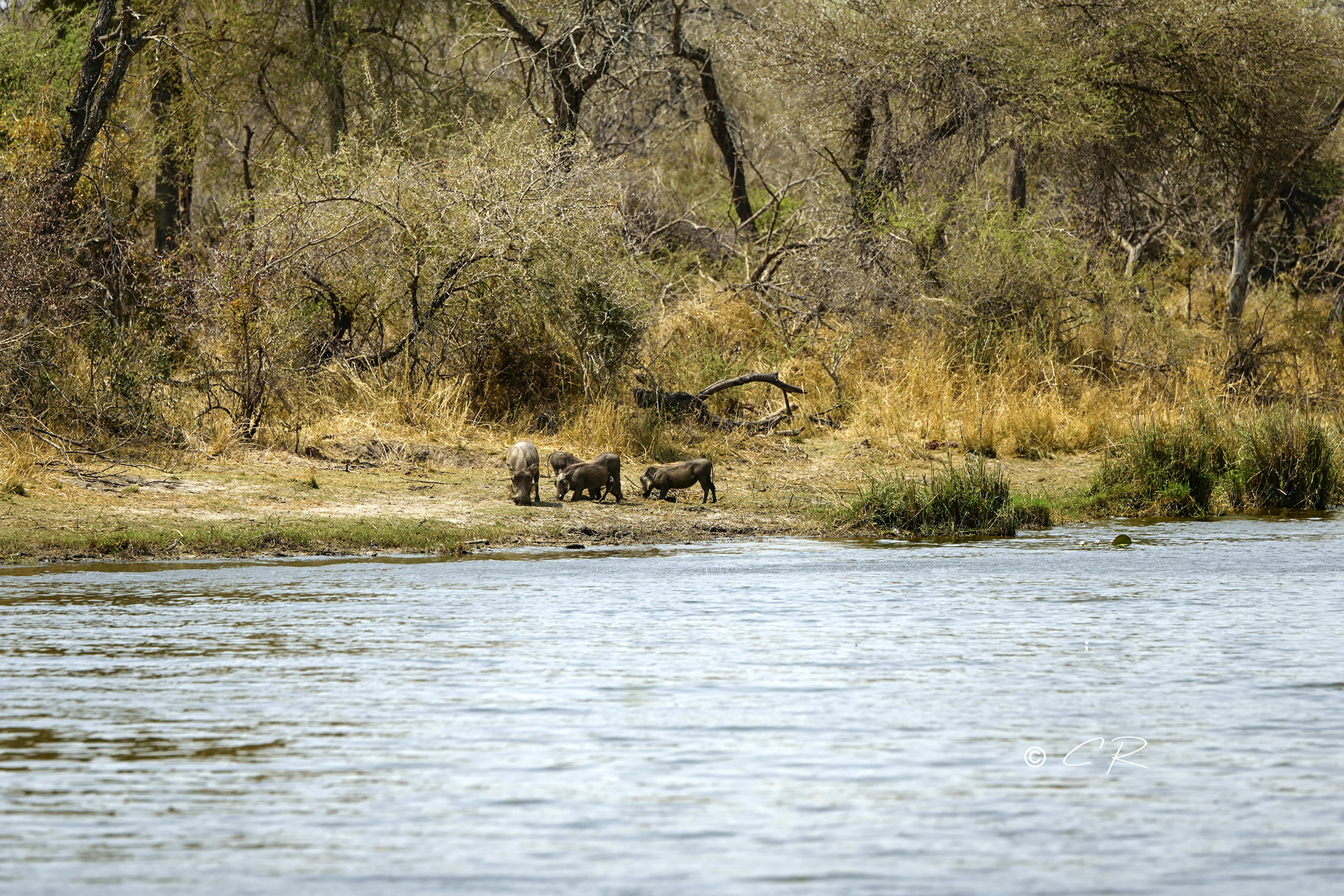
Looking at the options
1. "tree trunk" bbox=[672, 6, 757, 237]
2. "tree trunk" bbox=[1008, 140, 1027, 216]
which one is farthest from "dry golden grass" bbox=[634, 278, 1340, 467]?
"tree trunk" bbox=[672, 6, 757, 237]

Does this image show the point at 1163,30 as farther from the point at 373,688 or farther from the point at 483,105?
the point at 373,688

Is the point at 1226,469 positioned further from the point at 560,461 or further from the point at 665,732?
the point at 665,732

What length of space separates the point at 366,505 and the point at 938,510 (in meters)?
4.70

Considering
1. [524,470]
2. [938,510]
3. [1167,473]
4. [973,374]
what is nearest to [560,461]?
[524,470]

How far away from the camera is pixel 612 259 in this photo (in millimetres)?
16766

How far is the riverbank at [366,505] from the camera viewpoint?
1111 centimetres

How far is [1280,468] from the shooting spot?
47.3 feet

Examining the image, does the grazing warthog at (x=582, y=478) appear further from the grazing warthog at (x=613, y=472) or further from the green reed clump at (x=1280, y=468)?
the green reed clump at (x=1280, y=468)

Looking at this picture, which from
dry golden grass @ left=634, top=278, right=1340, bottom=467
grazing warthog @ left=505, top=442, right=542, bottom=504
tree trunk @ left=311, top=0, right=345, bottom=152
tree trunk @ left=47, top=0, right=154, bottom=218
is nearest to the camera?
grazing warthog @ left=505, top=442, right=542, bottom=504

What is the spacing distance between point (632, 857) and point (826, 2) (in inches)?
702

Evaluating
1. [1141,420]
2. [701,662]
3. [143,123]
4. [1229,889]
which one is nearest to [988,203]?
[1141,420]

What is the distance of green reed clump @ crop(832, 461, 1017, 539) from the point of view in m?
12.9

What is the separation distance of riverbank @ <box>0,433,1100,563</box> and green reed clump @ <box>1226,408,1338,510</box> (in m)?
1.60

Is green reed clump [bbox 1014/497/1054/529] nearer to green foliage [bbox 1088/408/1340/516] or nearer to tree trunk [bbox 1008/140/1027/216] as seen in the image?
green foliage [bbox 1088/408/1340/516]
